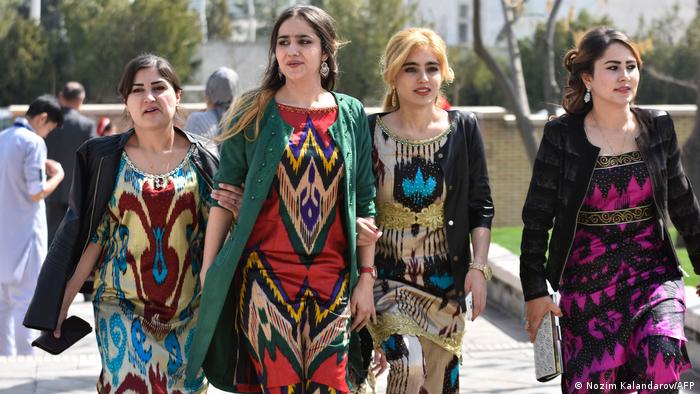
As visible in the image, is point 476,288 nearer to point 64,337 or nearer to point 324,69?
point 324,69

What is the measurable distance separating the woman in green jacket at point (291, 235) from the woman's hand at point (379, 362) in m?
0.26

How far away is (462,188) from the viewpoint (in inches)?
200

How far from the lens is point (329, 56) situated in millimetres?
4840

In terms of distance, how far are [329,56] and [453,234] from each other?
92 centimetres

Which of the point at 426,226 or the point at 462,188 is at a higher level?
the point at 462,188

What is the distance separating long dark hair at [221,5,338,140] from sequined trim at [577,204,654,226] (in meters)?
1.26

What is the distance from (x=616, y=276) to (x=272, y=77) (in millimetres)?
1641

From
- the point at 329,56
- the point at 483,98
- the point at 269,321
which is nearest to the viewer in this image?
the point at 269,321

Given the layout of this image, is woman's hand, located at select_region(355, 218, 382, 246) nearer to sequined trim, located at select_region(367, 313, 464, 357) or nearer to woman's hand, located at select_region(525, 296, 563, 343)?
sequined trim, located at select_region(367, 313, 464, 357)

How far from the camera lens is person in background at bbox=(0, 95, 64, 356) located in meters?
9.02

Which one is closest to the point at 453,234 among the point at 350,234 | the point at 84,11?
the point at 350,234

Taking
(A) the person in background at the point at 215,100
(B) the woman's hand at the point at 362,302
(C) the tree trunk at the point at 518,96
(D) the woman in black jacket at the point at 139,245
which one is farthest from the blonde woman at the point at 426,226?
(C) the tree trunk at the point at 518,96

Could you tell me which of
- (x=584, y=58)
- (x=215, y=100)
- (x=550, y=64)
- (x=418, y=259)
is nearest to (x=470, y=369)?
(x=215, y=100)

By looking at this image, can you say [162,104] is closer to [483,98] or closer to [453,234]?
[453,234]
